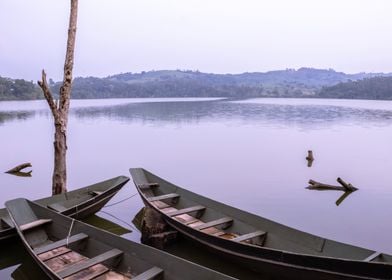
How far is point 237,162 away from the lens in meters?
24.6

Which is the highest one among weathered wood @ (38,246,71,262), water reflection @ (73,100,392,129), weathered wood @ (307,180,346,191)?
water reflection @ (73,100,392,129)

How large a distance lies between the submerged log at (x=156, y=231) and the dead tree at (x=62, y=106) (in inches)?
132

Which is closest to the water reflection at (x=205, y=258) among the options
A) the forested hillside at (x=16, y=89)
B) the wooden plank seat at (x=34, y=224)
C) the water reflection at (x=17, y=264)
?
the wooden plank seat at (x=34, y=224)

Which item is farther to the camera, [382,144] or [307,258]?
[382,144]

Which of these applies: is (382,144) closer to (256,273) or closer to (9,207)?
(256,273)

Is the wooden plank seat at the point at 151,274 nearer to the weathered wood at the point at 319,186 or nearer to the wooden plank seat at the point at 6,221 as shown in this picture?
the wooden plank seat at the point at 6,221

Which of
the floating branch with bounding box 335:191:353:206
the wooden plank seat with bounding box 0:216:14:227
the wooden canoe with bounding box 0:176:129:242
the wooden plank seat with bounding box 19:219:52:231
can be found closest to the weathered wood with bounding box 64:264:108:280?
the wooden plank seat with bounding box 19:219:52:231

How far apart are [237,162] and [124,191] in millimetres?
10144

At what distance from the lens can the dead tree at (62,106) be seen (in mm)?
11891

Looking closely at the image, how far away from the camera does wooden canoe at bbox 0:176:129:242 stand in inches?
413

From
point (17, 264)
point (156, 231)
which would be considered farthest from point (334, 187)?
point (17, 264)

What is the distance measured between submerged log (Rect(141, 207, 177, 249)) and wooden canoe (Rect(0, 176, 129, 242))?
154 cm

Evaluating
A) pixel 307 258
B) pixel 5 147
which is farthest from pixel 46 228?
pixel 5 147

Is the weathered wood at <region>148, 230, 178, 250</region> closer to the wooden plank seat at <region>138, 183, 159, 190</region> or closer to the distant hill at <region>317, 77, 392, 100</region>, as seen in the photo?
the wooden plank seat at <region>138, 183, 159, 190</region>
